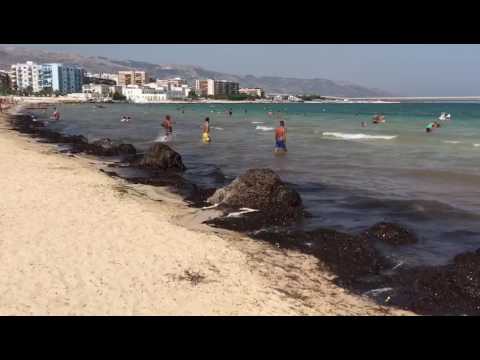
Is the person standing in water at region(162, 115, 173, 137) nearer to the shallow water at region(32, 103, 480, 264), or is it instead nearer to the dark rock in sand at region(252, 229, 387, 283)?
the shallow water at region(32, 103, 480, 264)

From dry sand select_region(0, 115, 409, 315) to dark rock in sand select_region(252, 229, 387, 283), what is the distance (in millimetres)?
332

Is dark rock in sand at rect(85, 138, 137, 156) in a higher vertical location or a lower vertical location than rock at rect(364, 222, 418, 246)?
higher

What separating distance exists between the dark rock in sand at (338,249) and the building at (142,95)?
173 metres

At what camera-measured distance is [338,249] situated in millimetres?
8461

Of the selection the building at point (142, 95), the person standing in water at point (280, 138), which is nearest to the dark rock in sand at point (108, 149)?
the person standing in water at point (280, 138)

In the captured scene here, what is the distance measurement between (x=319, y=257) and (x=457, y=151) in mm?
21996

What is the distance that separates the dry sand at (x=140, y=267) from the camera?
229 inches

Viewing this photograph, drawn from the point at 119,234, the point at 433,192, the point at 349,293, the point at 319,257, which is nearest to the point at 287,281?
the point at 349,293

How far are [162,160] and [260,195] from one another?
6956mm

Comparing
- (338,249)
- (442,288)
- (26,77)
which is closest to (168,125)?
(338,249)

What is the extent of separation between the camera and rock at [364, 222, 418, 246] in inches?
363

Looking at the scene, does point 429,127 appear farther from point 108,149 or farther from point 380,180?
point 108,149

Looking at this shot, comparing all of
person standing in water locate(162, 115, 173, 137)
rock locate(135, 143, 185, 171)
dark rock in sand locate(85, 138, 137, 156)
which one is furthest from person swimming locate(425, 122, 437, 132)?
rock locate(135, 143, 185, 171)
